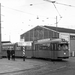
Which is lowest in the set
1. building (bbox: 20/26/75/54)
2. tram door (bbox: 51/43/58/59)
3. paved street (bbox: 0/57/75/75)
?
paved street (bbox: 0/57/75/75)

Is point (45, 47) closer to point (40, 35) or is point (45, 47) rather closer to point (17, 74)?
point (17, 74)

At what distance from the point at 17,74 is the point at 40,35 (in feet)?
149

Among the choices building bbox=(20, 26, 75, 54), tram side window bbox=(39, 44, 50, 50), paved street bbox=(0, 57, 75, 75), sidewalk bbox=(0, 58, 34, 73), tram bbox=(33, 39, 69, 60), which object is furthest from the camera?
building bbox=(20, 26, 75, 54)

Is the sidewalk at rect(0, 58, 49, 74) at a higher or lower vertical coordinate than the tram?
lower

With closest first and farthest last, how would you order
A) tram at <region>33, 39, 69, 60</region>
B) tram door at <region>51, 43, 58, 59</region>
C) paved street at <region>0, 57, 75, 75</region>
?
paved street at <region>0, 57, 75, 75</region>
tram at <region>33, 39, 69, 60</region>
tram door at <region>51, 43, 58, 59</region>

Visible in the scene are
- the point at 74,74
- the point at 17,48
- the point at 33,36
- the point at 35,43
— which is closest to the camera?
the point at 74,74

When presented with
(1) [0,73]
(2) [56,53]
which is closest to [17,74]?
(1) [0,73]

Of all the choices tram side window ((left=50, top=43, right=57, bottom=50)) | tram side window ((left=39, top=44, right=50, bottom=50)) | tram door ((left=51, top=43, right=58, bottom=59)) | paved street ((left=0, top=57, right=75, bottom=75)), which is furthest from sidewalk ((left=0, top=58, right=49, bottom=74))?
tram side window ((left=39, top=44, right=50, bottom=50))

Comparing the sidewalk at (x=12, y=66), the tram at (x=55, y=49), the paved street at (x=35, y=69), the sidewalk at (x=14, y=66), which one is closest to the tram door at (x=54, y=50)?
the tram at (x=55, y=49)

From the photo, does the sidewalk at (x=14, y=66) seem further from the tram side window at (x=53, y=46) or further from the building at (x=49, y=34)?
the building at (x=49, y=34)

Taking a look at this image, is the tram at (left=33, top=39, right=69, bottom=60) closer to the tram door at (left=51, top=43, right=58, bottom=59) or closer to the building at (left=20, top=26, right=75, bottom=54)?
the tram door at (left=51, top=43, right=58, bottom=59)

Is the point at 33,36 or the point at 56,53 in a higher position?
the point at 33,36

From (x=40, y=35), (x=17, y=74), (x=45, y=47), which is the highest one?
(x=40, y=35)

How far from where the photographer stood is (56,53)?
25.4 meters
